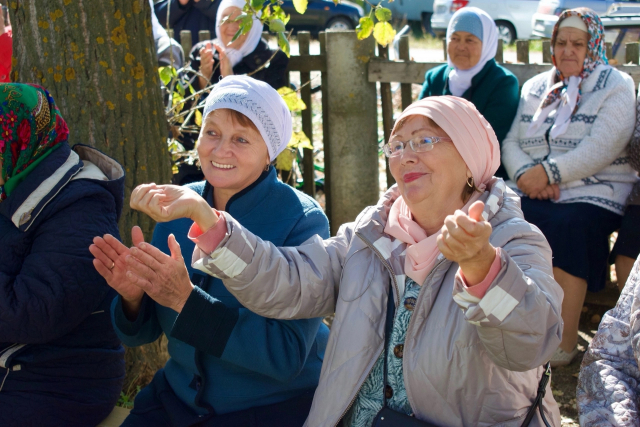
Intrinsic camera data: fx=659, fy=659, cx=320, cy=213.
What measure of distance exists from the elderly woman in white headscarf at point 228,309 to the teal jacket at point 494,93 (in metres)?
2.10

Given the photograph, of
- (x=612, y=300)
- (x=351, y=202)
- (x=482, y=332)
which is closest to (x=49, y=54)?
(x=482, y=332)

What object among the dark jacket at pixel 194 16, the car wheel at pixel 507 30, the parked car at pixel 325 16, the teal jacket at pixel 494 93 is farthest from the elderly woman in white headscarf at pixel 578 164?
the parked car at pixel 325 16

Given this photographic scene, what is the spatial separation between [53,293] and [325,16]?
16.0 meters

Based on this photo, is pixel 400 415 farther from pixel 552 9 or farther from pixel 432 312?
pixel 552 9

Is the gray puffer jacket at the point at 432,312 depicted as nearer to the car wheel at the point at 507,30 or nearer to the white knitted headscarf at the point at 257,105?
the white knitted headscarf at the point at 257,105

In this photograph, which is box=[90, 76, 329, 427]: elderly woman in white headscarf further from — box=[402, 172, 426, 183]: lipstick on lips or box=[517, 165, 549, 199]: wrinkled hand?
box=[517, 165, 549, 199]: wrinkled hand

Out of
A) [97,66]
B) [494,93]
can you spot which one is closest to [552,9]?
[494,93]

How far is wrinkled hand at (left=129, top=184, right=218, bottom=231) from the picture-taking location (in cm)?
185

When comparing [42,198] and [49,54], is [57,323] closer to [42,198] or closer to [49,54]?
[42,198]

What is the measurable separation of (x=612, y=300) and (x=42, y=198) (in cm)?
350

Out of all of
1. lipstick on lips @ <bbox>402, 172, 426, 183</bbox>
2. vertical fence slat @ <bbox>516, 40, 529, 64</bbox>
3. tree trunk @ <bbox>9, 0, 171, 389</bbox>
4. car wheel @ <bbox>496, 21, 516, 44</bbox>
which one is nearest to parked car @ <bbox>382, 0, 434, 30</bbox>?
car wheel @ <bbox>496, 21, 516, 44</bbox>

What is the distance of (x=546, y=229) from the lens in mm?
3805

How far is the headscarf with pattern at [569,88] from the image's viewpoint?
12.7 feet

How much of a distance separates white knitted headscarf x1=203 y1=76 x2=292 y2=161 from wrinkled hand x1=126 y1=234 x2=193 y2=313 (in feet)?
1.87
